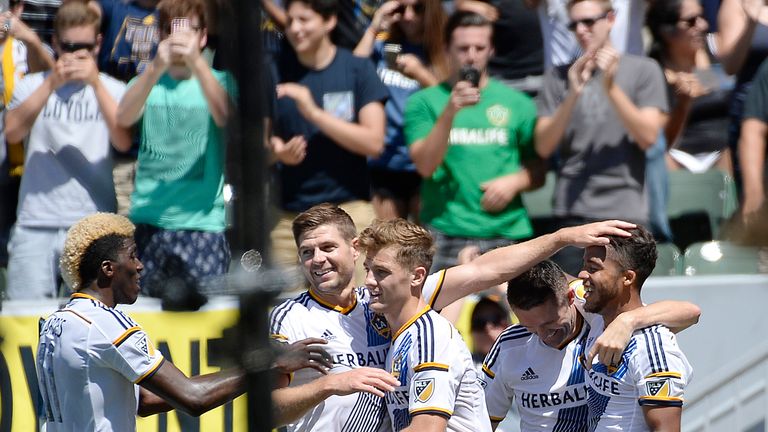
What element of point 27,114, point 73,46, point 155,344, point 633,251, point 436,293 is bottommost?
point 155,344

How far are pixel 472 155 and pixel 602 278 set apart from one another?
230 cm

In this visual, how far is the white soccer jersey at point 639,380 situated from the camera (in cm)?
373

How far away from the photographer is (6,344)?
18.8ft

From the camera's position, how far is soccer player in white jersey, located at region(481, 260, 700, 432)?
404 cm

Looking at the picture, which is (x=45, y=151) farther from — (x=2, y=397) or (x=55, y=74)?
(x=2, y=397)

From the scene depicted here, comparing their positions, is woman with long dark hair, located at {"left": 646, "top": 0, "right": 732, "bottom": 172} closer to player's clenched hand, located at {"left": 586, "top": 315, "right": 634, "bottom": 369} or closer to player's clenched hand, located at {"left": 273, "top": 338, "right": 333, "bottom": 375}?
player's clenched hand, located at {"left": 586, "top": 315, "right": 634, "bottom": 369}

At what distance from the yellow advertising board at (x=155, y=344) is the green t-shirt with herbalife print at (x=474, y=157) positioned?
55.4 inches

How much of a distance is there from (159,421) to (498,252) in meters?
2.54

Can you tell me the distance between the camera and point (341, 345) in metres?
4.04

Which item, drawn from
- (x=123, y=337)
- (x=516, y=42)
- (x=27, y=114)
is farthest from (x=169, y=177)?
(x=516, y=42)

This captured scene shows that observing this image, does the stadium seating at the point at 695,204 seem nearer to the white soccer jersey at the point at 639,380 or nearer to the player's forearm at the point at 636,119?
the player's forearm at the point at 636,119

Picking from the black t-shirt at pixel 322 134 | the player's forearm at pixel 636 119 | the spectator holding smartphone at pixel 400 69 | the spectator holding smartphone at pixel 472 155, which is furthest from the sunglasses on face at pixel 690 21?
the black t-shirt at pixel 322 134

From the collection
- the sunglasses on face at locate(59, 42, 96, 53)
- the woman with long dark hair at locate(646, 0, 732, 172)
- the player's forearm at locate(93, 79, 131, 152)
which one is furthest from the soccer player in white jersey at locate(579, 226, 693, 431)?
the sunglasses on face at locate(59, 42, 96, 53)

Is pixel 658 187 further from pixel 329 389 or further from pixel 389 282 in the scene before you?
pixel 329 389
